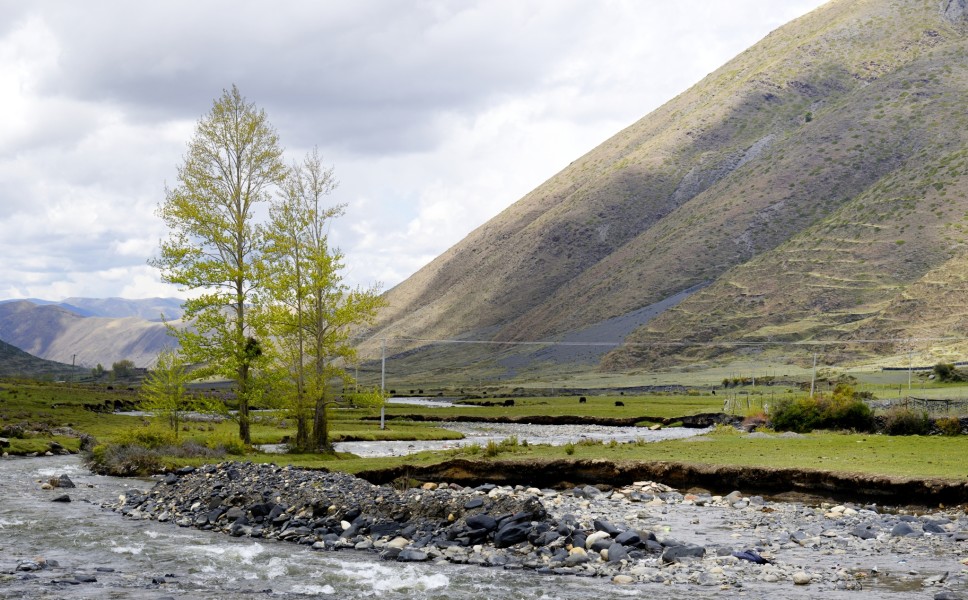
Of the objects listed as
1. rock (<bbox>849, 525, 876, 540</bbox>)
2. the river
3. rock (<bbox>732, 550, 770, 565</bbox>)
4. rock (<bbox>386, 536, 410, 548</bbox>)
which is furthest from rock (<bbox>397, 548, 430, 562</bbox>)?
rock (<bbox>849, 525, 876, 540</bbox>)

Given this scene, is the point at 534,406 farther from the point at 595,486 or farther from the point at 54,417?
the point at 595,486

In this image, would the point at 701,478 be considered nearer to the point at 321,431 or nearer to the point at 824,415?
the point at 321,431

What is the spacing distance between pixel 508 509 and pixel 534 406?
82.5 metres

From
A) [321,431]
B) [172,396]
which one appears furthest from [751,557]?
[172,396]

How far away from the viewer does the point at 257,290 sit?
42250 mm

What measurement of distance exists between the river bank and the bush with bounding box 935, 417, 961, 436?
24338mm

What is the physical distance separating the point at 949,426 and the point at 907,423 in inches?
83.3

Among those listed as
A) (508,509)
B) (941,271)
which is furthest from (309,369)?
(941,271)

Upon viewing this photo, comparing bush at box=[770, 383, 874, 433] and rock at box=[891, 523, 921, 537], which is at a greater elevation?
bush at box=[770, 383, 874, 433]

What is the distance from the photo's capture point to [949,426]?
4719cm

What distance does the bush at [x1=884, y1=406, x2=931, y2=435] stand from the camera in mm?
47531

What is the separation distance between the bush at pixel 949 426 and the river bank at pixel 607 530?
958 inches

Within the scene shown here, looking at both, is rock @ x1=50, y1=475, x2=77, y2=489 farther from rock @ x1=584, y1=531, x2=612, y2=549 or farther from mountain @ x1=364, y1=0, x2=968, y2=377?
mountain @ x1=364, y1=0, x2=968, y2=377

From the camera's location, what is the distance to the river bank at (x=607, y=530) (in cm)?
1892
